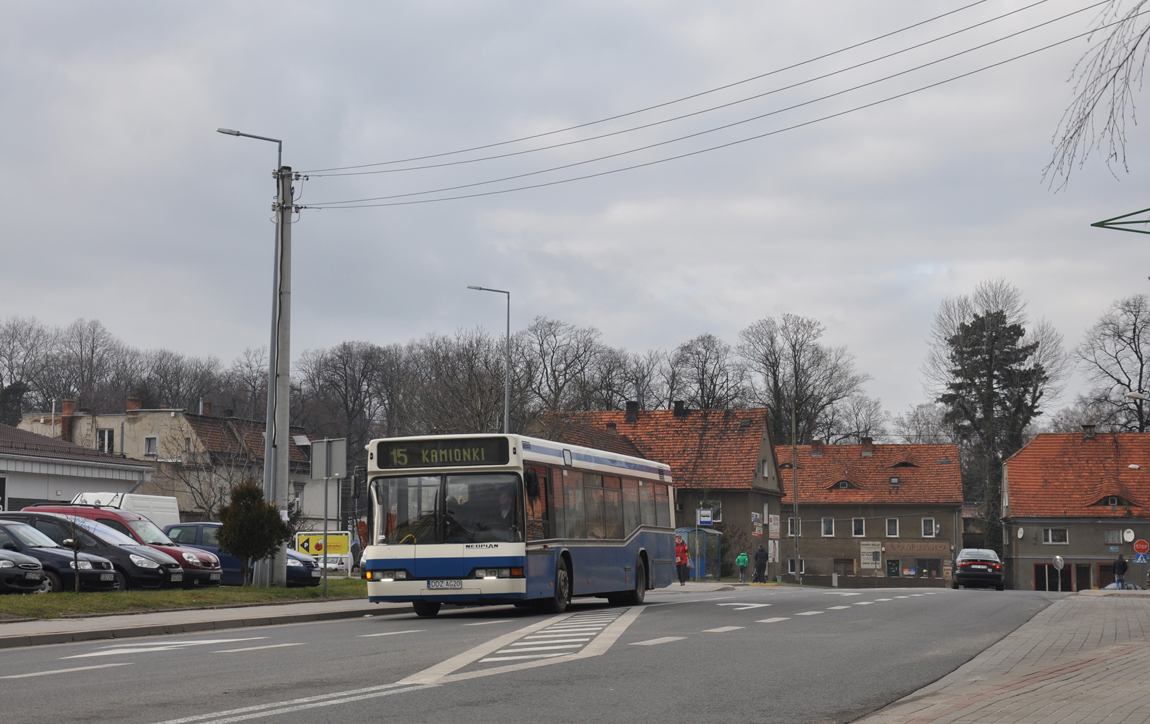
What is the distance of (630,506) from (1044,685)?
14.0 meters

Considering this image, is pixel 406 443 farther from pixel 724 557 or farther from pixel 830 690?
pixel 724 557

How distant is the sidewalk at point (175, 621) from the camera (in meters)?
16.0

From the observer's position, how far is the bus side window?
23.9m

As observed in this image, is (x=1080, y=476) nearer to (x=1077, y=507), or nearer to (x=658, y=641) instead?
(x=1077, y=507)

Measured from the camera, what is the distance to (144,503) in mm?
37250

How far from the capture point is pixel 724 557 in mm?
64000

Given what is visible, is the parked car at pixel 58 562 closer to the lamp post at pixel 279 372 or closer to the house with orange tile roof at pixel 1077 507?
the lamp post at pixel 279 372

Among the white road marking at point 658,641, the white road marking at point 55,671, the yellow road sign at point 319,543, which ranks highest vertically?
the yellow road sign at point 319,543

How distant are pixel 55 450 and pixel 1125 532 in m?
57.8

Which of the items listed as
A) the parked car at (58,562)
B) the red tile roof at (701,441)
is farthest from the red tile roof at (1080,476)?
the parked car at (58,562)

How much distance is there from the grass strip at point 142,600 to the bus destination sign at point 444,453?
172 inches

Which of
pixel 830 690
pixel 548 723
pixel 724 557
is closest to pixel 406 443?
pixel 830 690

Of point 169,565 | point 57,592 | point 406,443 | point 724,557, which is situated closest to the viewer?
point 406,443

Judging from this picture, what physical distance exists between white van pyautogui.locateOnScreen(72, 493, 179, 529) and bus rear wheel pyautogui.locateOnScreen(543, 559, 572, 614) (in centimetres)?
1913
